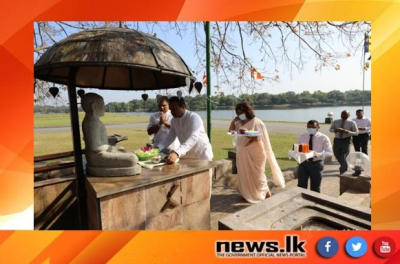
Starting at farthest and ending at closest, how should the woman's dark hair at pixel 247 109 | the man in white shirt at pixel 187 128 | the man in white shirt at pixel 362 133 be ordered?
the man in white shirt at pixel 362 133 → the woman's dark hair at pixel 247 109 → the man in white shirt at pixel 187 128

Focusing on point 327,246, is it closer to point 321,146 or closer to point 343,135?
point 321,146

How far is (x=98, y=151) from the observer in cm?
213

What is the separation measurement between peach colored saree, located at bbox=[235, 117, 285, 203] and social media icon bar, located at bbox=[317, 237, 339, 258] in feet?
7.21

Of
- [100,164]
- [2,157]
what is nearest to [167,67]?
[100,164]

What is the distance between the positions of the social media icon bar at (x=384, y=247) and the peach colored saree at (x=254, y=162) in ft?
7.26

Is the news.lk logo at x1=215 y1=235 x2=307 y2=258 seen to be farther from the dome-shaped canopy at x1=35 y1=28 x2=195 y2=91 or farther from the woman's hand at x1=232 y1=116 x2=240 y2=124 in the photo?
the woman's hand at x1=232 y1=116 x2=240 y2=124

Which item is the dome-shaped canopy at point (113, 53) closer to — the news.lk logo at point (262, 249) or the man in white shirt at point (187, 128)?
the man in white shirt at point (187, 128)

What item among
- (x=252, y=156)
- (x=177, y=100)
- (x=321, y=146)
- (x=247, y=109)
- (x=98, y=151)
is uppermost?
(x=177, y=100)

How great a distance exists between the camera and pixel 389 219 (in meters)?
1.90

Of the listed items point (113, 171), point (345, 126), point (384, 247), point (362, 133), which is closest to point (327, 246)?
point (384, 247)

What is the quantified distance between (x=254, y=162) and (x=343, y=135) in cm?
252

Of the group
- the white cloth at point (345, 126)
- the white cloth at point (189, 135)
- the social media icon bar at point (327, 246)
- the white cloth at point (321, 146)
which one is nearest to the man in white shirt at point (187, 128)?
the white cloth at point (189, 135)

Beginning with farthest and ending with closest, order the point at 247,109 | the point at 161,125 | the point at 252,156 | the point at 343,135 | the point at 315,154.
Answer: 1. the point at 343,135
2. the point at 161,125
3. the point at 252,156
4. the point at 247,109
5. the point at 315,154

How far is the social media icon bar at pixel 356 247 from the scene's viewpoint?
186cm
